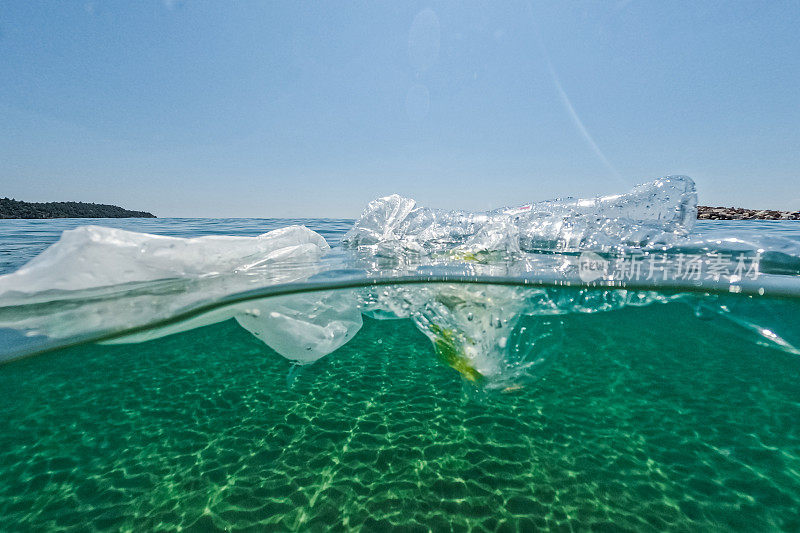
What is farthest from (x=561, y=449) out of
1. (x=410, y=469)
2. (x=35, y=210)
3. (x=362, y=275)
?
(x=35, y=210)

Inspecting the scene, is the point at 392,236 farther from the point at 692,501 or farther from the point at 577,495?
the point at 692,501

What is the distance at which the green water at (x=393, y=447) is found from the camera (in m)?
4.13

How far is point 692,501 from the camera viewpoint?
433 cm

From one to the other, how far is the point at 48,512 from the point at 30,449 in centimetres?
235

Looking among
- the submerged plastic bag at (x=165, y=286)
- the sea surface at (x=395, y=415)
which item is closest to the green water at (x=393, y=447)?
the sea surface at (x=395, y=415)

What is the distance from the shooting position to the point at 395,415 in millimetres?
6449

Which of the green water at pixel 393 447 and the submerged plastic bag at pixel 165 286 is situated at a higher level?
the submerged plastic bag at pixel 165 286

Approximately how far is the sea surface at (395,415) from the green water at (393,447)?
4 cm

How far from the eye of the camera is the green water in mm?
4133

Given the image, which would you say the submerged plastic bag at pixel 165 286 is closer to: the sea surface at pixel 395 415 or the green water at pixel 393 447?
the sea surface at pixel 395 415

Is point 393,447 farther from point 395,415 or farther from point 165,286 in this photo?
point 165,286

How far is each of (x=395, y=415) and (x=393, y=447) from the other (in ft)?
3.30

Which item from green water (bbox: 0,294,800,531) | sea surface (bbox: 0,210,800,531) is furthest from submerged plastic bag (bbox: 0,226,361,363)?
green water (bbox: 0,294,800,531)

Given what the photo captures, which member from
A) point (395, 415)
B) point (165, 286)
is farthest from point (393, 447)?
point (165, 286)
